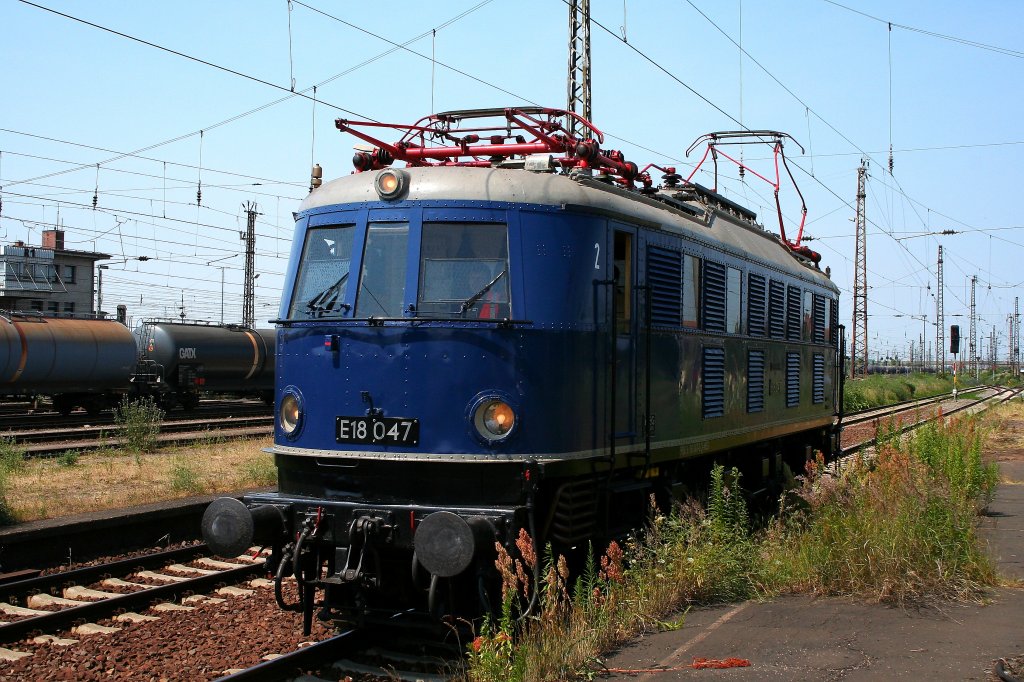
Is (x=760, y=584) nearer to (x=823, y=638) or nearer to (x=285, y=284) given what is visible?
(x=823, y=638)

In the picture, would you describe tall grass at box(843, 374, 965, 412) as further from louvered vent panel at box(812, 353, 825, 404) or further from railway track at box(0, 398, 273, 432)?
louvered vent panel at box(812, 353, 825, 404)

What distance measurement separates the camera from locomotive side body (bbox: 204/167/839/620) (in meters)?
7.44

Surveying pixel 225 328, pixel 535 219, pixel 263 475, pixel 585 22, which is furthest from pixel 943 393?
pixel 535 219

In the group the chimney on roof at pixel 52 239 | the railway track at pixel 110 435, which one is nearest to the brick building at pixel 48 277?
the chimney on roof at pixel 52 239

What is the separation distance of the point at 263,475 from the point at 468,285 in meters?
8.79

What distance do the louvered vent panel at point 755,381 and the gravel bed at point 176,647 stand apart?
556 cm

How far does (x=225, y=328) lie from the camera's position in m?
37.0

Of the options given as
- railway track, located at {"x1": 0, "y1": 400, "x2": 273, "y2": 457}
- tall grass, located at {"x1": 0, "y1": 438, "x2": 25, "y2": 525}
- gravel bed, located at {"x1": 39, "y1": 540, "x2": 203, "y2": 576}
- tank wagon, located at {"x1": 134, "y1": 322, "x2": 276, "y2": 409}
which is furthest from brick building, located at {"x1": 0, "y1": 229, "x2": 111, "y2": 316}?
gravel bed, located at {"x1": 39, "y1": 540, "x2": 203, "y2": 576}

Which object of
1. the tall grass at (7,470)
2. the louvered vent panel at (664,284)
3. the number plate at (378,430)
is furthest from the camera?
the tall grass at (7,470)

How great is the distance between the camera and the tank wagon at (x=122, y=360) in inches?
1157

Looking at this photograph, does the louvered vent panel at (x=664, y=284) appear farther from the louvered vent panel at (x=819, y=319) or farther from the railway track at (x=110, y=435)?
the railway track at (x=110, y=435)

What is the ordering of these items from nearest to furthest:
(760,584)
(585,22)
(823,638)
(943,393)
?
1. (823,638)
2. (760,584)
3. (585,22)
4. (943,393)

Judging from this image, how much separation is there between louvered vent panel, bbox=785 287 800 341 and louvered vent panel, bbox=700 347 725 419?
2.97 metres

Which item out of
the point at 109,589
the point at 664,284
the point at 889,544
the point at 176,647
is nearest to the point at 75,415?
the point at 109,589
